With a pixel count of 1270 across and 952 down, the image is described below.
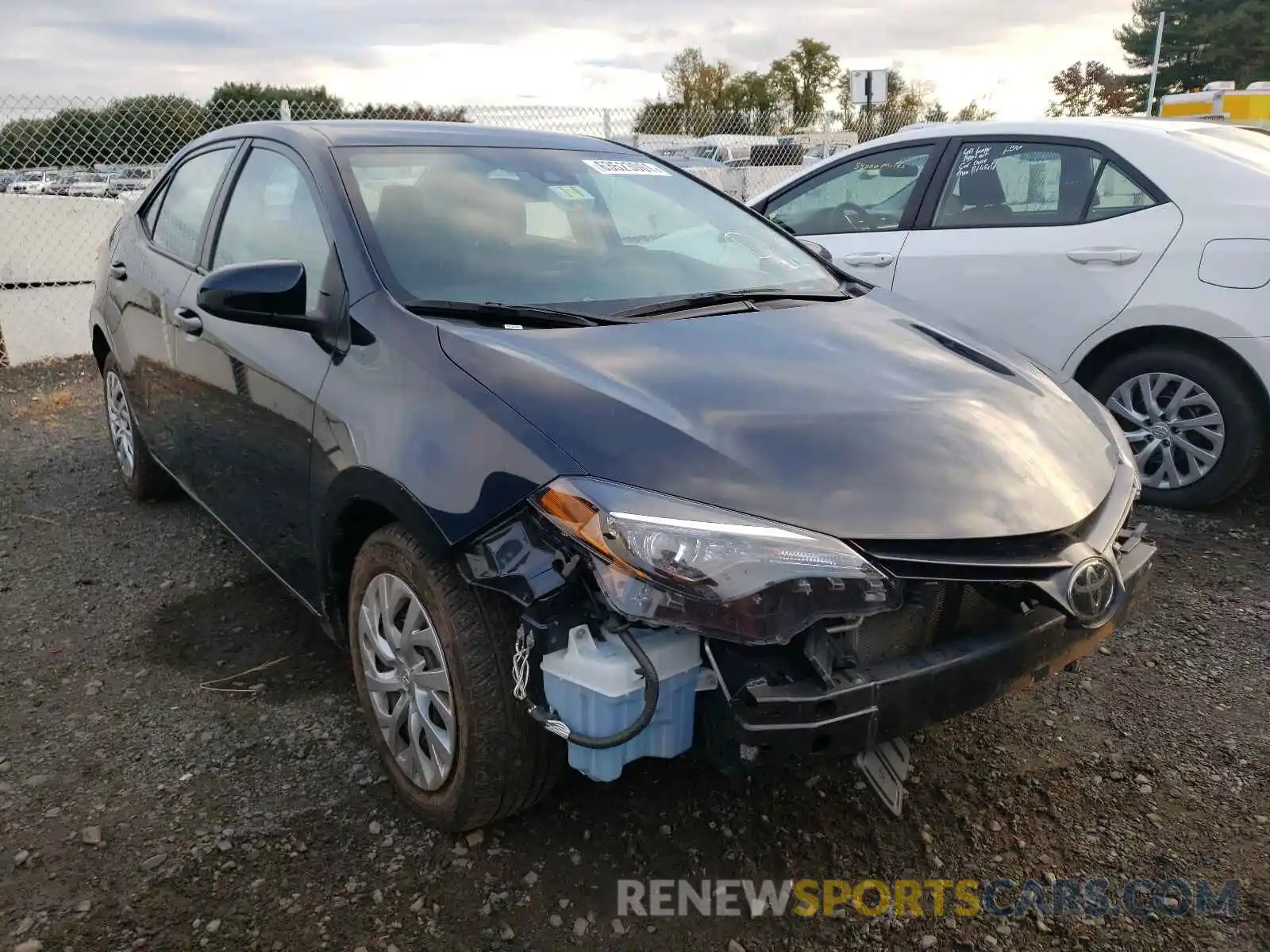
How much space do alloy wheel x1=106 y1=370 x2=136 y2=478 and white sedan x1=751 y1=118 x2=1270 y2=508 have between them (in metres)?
3.50

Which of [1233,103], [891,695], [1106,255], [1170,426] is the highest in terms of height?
[1233,103]

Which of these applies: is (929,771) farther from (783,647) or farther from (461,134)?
(461,134)

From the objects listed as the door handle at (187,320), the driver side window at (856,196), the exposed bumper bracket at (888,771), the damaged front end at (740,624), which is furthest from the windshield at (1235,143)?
the door handle at (187,320)

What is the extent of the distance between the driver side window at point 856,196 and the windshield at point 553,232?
1.87 meters

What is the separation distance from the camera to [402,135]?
122 inches

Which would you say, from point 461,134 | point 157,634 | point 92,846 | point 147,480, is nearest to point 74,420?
point 147,480

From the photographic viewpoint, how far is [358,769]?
2.63m

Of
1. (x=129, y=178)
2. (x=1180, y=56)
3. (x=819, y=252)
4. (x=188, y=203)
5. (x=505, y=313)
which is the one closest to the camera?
(x=505, y=313)

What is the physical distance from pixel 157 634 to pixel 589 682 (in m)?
2.26

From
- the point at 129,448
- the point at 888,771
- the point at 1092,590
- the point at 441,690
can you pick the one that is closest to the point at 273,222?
the point at 441,690

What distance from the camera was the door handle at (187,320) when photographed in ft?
10.7

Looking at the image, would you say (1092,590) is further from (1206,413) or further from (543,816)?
(1206,413)

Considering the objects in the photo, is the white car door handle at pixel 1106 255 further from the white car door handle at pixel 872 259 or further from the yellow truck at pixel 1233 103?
the yellow truck at pixel 1233 103

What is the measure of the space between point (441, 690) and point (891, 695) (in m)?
0.95
